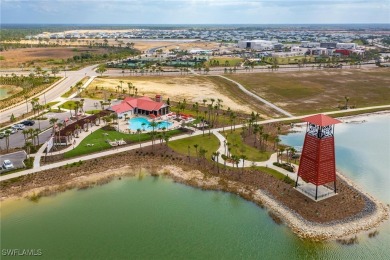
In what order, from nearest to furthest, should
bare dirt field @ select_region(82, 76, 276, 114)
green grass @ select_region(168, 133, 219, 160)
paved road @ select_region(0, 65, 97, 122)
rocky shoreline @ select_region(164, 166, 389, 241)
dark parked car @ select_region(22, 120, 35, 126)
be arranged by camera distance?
1. rocky shoreline @ select_region(164, 166, 389, 241)
2. green grass @ select_region(168, 133, 219, 160)
3. dark parked car @ select_region(22, 120, 35, 126)
4. paved road @ select_region(0, 65, 97, 122)
5. bare dirt field @ select_region(82, 76, 276, 114)

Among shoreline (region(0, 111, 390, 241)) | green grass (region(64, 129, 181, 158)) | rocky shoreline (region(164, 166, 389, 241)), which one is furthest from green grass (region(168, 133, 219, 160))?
rocky shoreline (region(164, 166, 389, 241))

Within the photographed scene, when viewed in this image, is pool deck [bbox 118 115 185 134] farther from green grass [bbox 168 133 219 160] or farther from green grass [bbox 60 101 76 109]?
green grass [bbox 60 101 76 109]

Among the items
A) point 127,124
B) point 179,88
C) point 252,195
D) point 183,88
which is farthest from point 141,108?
point 252,195

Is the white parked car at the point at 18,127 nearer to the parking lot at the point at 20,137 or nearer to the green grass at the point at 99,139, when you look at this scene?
the parking lot at the point at 20,137

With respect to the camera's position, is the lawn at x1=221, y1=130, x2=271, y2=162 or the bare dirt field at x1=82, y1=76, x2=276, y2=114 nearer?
the lawn at x1=221, y1=130, x2=271, y2=162

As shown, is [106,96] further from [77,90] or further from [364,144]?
[364,144]

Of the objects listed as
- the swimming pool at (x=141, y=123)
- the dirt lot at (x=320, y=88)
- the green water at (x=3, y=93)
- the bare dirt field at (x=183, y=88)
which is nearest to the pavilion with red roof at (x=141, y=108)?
the swimming pool at (x=141, y=123)

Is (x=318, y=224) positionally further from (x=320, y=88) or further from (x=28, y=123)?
(x=320, y=88)
